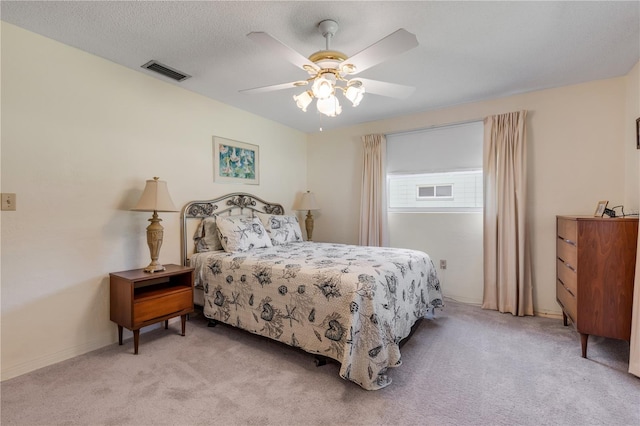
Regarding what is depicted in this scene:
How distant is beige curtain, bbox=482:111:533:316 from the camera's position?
10.7ft

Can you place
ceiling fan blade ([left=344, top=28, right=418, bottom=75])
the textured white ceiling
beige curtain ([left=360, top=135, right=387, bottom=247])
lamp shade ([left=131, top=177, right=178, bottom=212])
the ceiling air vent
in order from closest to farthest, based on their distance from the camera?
1. ceiling fan blade ([left=344, top=28, right=418, bottom=75])
2. the textured white ceiling
3. lamp shade ([left=131, top=177, right=178, bottom=212])
4. the ceiling air vent
5. beige curtain ([left=360, top=135, right=387, bottom=247])

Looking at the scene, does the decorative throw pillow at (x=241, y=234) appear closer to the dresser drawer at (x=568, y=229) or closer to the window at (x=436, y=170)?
the window at (x=436, y=170)

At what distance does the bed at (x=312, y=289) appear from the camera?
197 centimetres

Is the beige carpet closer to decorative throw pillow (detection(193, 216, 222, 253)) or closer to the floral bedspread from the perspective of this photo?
the floral bedspread

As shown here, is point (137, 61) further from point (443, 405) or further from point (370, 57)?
point (443, 405)

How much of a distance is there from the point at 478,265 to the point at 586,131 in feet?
5.86

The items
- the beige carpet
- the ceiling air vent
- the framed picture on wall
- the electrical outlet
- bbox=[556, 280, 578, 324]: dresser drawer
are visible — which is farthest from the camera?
the framed picture on wall

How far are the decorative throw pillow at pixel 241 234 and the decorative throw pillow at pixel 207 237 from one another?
0.57 ft

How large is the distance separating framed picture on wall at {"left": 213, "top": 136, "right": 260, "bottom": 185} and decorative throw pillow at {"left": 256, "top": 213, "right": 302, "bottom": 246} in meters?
0.56

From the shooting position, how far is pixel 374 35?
86.3 inches

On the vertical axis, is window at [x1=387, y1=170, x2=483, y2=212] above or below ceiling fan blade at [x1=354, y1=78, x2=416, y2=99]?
below

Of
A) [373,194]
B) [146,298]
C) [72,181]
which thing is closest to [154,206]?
[72,181]

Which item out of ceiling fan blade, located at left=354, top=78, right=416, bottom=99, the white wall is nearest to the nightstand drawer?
the white wall

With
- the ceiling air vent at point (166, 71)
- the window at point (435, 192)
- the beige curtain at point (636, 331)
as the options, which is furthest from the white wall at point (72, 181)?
the beige curtain at point (636, 331)
